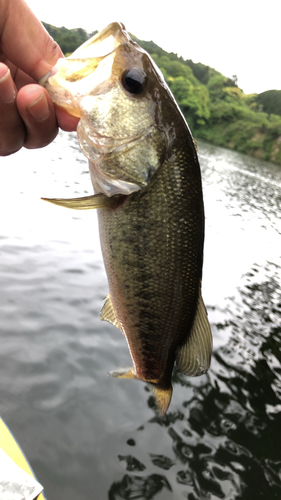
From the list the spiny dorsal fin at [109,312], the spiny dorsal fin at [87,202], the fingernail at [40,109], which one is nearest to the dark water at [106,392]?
the spiny dorsal fin at [109,312]

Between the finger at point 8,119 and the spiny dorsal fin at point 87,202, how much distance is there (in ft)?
1.90

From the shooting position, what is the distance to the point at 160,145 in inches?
59.9

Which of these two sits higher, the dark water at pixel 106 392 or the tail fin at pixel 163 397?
the tail fin at pixel 163 397

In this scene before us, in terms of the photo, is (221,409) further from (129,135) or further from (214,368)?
(129,135)

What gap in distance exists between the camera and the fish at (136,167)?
4.84ft

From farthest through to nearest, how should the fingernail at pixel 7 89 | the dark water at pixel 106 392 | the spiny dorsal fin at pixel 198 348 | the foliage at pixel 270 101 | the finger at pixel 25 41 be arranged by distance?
1. the foliage at pixel 270 101
2. the dark water at pixel 106 392
3. the spiny dorsal fin at pixel 198 348
4. the finger at pixel 25 41
5. the fingernail at pixel 7 89

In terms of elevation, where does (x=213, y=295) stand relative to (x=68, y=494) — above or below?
above

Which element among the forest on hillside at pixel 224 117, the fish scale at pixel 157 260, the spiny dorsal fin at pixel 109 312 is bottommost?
the spiny dorsal fin at pixel 109 312

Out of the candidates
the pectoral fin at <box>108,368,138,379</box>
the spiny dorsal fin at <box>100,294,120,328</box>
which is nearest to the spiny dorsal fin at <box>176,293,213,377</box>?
the pectoral fin at <box>108,368,138,379</box>

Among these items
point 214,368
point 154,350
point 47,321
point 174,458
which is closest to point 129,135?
point 154,350

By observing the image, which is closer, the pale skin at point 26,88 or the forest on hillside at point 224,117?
the pale skin at point 26,88

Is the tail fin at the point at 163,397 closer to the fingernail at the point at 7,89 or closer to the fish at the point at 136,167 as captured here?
the fish at the point at 136,167

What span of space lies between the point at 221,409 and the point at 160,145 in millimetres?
4592

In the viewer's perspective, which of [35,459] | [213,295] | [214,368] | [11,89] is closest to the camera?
[11,89]
